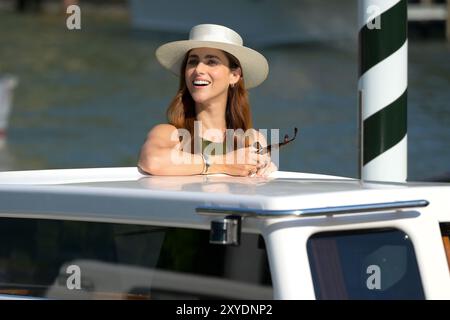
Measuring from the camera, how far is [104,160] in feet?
61.4

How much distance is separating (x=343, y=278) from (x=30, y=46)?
3565 centimetres

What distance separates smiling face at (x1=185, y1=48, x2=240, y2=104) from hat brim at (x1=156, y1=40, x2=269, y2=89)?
0.04 meters

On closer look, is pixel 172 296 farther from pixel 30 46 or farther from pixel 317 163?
pixel 30 46

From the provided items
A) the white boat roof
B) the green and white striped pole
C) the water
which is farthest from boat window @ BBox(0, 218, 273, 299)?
the water

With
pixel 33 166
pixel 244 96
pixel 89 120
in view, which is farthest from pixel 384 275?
pixel 89 120

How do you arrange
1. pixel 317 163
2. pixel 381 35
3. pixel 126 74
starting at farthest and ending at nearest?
pixel 126 74, pixel 317 163, pixel 381 35

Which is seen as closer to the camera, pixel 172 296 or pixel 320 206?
pixel 320 206

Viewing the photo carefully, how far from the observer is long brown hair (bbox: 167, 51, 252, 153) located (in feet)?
12.2

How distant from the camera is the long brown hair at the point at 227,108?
3709 mm

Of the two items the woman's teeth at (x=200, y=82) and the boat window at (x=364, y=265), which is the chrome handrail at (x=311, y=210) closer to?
the boat window at (x=364, y=265)

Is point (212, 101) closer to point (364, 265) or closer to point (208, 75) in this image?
point (208, 75)

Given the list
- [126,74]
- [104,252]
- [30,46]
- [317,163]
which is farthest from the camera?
[30,46]

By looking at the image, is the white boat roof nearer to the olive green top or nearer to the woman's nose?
the olive green top
